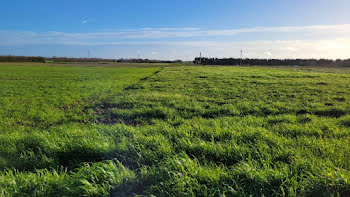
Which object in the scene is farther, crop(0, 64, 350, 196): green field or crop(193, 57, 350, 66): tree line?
crop(193, 57, 350, 66): tree line

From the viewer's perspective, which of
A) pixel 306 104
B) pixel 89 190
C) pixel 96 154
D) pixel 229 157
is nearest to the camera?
pixel 89 190

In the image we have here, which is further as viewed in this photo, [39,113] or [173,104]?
[173,104]

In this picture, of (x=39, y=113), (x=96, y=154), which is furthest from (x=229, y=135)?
(x=39, y=113)

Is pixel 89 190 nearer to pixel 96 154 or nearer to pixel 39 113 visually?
pixel 96 154

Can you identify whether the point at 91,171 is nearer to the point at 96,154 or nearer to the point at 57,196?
the point at 57,196

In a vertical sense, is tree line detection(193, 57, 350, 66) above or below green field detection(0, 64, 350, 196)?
above

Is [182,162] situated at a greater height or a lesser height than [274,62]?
lesser

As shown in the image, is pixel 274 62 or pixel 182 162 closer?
pixel 182 162

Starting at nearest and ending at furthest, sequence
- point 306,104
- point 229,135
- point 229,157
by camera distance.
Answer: point 229,157
point 229,135
point 306,104

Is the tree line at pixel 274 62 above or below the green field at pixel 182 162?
above

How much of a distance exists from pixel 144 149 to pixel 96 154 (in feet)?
3.41

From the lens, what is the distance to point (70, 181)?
10.4ft

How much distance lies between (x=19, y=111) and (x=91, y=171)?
8.74 meters

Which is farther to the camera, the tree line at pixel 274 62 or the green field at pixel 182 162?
the tree line at pixel 274 62
